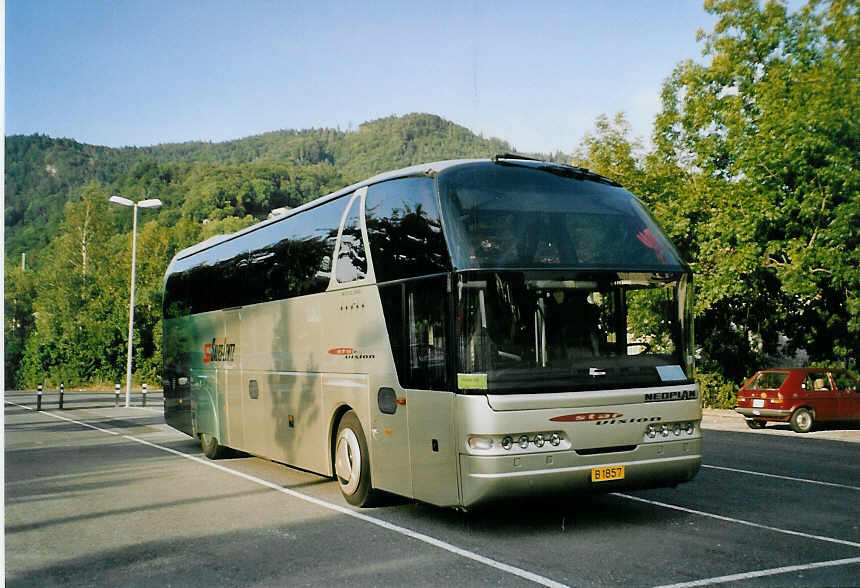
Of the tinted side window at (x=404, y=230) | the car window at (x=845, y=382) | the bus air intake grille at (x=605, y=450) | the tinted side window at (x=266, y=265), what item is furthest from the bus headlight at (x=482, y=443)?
the car window at (x=845, y=382)

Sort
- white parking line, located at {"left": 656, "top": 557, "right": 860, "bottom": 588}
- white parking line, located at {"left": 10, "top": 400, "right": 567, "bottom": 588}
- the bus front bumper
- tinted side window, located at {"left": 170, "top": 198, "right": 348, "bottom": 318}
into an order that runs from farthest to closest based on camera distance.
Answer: tinted side window, located at {"left": 170, "top": 198, "right": 348, "bottom": 318} < the bus front bumper < white parking line, located at {"left": 10, "top": 400, "right": 567, "bottom": 588} < white parking line, located at {"left": 656, "top": 557, "right": 860, "bottom": 588}

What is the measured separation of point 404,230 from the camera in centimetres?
932

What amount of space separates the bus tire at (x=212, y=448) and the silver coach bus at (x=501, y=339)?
5548 millimetres

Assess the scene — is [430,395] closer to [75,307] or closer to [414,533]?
[414,533]

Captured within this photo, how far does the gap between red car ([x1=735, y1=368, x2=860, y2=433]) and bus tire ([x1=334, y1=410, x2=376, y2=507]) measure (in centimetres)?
1431

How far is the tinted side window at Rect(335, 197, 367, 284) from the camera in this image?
1026cm

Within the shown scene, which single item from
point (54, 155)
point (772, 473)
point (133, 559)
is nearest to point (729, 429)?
point (772, 473)

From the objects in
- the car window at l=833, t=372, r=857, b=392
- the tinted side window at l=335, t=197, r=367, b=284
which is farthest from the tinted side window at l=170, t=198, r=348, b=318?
the car window at l=833, t=372, r=857, b=392

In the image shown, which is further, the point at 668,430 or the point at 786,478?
the point at 786,478

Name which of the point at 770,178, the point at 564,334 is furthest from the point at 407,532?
the point at 770,178

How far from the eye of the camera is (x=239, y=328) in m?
14.4

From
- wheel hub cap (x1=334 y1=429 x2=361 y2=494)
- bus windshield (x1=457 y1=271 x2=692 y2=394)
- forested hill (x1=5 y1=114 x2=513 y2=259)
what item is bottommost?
wheel hub cap (x1=334 y1=429 x2=361 y2=494)

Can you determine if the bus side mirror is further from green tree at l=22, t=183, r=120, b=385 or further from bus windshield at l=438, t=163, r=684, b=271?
green tree at l=22, t=183, r=120, b=385

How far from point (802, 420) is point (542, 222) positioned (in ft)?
50.8
